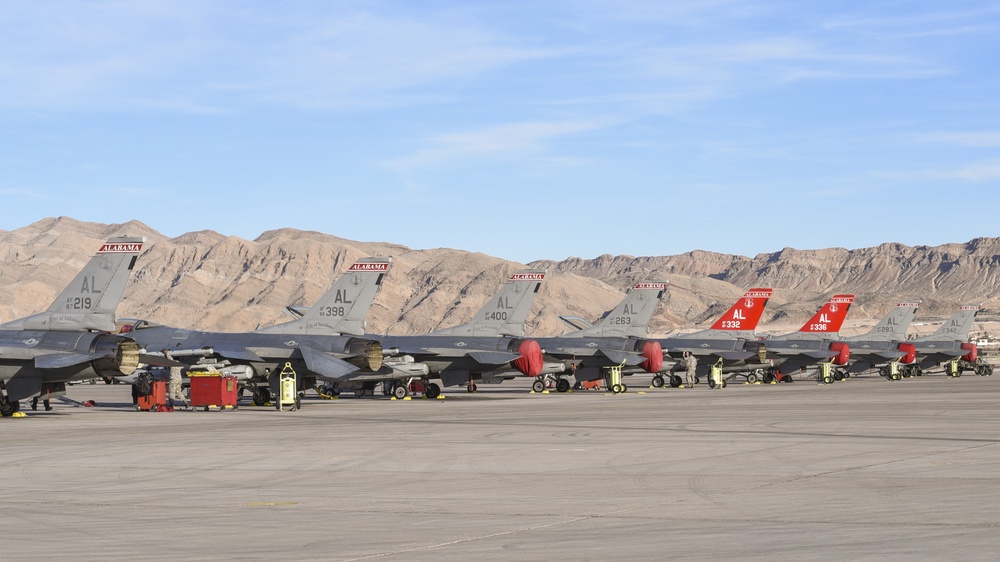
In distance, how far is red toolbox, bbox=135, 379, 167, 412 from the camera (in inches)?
→ 1433

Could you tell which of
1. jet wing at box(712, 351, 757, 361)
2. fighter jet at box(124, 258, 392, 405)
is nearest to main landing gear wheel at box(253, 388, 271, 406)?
fighter jet at box(124, 258, 392, 405)

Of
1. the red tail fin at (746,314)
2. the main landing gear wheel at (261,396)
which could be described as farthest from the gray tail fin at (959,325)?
the main landing gear wheel at (261,396)

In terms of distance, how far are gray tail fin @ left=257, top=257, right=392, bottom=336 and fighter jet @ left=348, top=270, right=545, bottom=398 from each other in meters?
2.65

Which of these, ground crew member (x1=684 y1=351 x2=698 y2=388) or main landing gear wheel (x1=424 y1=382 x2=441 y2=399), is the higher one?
ground crew member (x1=684 y1=351 x2=698 y2=388)

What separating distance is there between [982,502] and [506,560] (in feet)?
20.3

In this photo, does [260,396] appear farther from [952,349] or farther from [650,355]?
[952,349]

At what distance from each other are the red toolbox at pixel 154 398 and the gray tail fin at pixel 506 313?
12693 millimetres

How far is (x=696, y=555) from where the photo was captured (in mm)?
9906

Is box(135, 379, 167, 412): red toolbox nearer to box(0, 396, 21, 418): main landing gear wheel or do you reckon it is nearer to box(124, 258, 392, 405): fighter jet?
box(124, 258, 392, 405): fighter jet

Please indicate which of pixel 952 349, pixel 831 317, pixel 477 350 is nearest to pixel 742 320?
pixel 831 317

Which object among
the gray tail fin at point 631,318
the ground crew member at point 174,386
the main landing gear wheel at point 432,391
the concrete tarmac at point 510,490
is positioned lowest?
the concrete tarmac at point 510,490

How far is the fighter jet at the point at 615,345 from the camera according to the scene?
51.0m

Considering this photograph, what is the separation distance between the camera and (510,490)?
48.3 feet

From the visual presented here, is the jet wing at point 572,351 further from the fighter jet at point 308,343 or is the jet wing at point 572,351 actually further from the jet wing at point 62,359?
the jet wing at point 62,359
